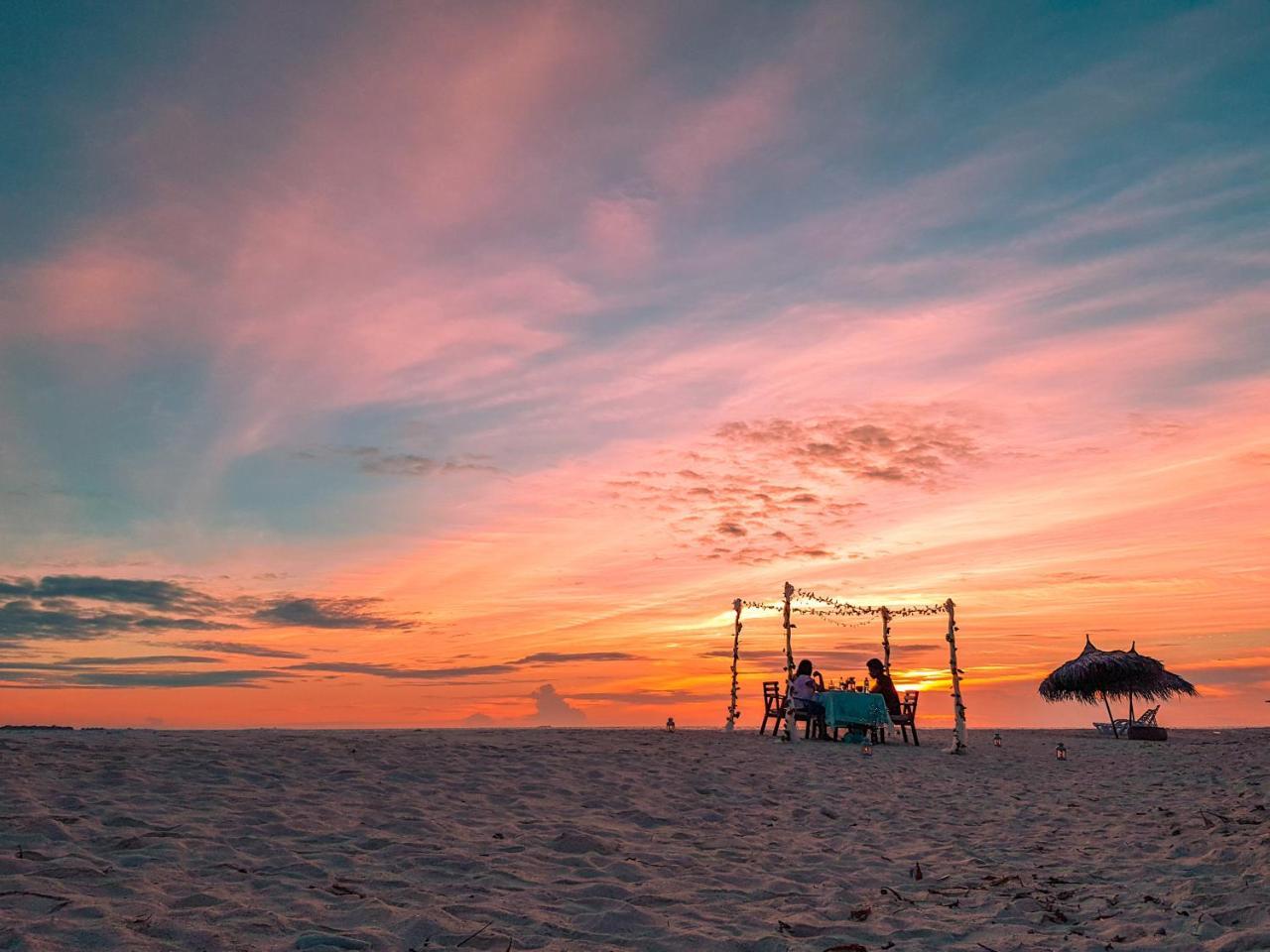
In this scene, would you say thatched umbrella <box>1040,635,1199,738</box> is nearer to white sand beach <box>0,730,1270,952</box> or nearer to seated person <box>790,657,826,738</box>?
seated person <box>790,657,826,738</box>

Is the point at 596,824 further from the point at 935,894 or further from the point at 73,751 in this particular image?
the point at 73,751

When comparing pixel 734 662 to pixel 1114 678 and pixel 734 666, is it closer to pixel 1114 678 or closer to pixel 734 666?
pixel 734 666

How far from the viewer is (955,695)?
20.8 metres

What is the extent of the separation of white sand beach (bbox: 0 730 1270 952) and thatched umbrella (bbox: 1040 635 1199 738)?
19.4 metres

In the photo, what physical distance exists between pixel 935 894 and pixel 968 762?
11.9m

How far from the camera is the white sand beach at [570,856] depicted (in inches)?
191

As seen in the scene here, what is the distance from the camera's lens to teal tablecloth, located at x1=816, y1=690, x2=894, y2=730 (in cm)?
2061

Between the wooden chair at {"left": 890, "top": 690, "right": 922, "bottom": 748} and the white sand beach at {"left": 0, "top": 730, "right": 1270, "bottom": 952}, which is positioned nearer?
the white sand beach at {"left": 0, "top": 730, "right": 1270, "bottom": 952}

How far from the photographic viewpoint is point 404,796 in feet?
27.6

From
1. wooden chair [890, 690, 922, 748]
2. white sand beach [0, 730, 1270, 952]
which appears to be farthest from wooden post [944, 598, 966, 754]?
white sand beach [0, 730, 1270, 952]

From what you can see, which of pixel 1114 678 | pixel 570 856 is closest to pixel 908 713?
pixel 1114 678

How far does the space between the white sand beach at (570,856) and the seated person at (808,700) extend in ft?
27.2

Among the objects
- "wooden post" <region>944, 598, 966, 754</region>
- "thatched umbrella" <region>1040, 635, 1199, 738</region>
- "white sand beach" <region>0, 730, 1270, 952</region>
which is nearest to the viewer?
"white sand beach" <region>0, 730, 1270, 952</region>

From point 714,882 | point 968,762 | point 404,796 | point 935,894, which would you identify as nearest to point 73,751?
point 404,796
